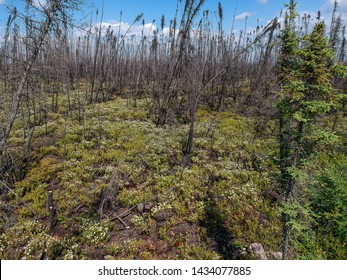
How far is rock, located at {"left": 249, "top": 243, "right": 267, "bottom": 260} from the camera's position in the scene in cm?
584

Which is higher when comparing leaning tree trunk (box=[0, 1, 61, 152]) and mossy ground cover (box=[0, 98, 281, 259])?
leaning tree trunk (box=[0, 1, 61, 152])

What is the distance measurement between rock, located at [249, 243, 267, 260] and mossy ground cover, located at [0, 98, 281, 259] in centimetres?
32

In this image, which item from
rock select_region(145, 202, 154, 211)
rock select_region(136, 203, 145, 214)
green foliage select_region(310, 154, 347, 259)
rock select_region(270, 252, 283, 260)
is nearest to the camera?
rock select_region(270, 252, 283, 260)

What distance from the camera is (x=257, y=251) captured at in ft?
19.5

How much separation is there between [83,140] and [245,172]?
8906 millimetres

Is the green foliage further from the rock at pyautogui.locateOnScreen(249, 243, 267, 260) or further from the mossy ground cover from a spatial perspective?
the rock at pyautogui.locateOnScreen(249, 243, 267, 260)

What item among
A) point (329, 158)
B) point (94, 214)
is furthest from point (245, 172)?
point (94, 214)

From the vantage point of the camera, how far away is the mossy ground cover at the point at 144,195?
6.14m

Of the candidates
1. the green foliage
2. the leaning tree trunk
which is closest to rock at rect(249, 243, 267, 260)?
the green foliage

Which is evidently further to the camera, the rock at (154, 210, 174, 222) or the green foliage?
the rock at (154, 210, 174, 222)

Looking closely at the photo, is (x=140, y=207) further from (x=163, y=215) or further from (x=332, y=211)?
(x=332, y=211)

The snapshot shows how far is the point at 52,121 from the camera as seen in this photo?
14.4m

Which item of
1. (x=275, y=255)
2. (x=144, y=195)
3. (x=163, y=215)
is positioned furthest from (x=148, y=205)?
(x=275, y=255)
